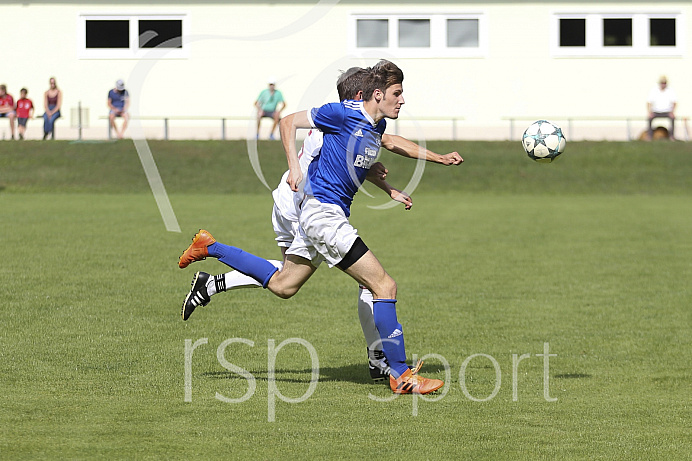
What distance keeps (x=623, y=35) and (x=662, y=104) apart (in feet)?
19.5

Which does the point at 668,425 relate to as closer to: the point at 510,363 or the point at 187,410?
the point at 510,363

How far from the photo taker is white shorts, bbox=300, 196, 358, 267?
7.13 metres

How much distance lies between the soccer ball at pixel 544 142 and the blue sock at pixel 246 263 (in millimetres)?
2727

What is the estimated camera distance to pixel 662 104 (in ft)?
103

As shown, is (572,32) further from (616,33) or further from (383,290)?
(383,290)

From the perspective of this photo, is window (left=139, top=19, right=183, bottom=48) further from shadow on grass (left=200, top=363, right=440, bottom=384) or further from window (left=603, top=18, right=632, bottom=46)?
shadow on grass (left=200, top=363, right=440, bottom=384)

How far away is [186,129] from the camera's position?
116ft

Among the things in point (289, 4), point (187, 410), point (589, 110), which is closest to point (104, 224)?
point (187, 410)

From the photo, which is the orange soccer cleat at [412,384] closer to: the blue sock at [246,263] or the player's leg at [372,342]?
the player's leg at [372,342]

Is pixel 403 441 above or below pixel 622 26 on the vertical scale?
below

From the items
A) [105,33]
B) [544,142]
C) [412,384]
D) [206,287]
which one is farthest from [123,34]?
[412,384]

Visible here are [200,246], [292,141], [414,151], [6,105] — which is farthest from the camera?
[6,105]

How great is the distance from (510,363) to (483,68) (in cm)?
2933

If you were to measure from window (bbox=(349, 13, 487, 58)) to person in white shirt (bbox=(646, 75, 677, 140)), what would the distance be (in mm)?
7042
